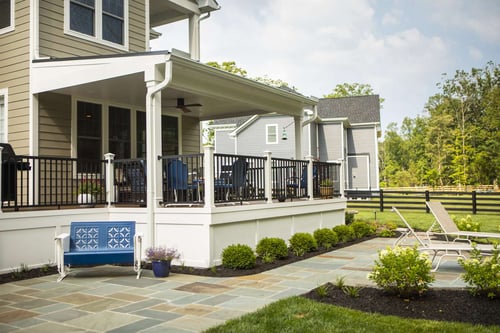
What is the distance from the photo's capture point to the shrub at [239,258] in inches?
321

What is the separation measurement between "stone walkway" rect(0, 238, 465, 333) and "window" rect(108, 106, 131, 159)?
11.9 ft

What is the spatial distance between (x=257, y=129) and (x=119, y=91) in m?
20.3

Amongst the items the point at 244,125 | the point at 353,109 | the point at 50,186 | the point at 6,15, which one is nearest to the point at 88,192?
the point at 50,186

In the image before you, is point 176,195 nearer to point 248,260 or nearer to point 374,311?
point 248,260

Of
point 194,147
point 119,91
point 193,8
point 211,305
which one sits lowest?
Answer: point 211,305

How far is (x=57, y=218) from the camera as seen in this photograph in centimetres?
859

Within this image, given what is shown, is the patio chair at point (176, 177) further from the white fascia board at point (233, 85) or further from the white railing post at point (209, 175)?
the white fascia board at point (233, 85)

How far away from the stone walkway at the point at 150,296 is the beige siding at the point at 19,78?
3.44 meters

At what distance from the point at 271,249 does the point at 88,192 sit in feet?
12.5

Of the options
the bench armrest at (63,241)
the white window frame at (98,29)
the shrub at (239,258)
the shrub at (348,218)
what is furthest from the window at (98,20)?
the shrub at (348,218)

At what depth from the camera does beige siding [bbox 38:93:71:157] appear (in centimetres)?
996

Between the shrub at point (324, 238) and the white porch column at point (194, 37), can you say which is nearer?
the shrub at point (324, 238)

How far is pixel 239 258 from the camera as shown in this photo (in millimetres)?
8156

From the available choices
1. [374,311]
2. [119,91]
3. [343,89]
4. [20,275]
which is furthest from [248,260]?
[343,89]
